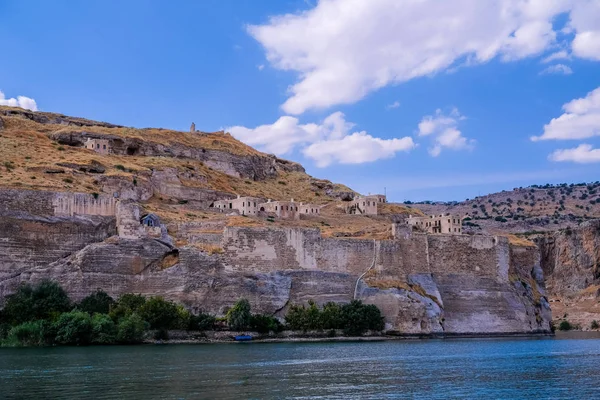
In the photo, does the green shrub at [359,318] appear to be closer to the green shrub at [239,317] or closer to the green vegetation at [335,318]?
the green vegetation at [335,318]

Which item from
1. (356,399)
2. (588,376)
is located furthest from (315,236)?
(356,399)

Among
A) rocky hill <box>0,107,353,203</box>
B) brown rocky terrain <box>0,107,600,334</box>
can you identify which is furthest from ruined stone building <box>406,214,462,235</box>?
rocky hill <box>0,107,353,203</box>

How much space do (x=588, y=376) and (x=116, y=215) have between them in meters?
28.6

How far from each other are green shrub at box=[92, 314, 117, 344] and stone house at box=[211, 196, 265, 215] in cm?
2034

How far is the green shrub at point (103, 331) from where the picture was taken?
125ft

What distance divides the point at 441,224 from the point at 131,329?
1098 inches

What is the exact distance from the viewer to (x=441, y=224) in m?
59.1

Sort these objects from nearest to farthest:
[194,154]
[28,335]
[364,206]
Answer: [28,335], [364,206], [194,154]

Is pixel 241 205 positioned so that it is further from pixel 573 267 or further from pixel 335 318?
pixel 573 267

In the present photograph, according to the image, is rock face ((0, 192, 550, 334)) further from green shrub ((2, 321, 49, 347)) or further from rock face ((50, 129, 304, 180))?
rock face ((50, 129, 304, 180))

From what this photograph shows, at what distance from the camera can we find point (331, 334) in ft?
148

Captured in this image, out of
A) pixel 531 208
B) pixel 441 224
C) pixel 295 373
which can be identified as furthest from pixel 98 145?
pixel 531 208

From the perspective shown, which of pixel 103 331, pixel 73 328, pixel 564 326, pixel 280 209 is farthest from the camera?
pixel 564 326

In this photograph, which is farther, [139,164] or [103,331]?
[139,164]
